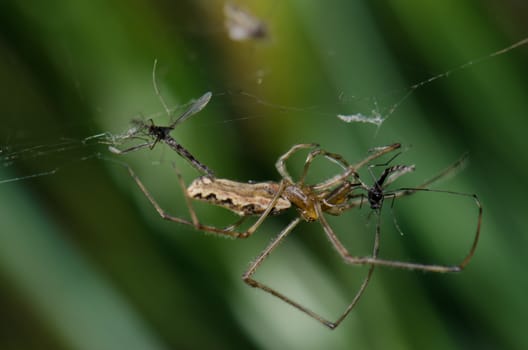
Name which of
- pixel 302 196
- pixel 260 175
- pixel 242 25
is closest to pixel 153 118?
pixel 260 175

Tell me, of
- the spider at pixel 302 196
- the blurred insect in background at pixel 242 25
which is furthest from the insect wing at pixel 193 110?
the blurred insect in background at pixel 242 25

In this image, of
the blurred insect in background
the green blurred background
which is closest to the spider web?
the green blurred background

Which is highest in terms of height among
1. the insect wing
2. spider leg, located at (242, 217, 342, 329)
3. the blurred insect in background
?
the blurred insect in background

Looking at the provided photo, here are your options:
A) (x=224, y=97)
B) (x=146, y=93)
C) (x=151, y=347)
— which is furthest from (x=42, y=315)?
(x=224, y=97)

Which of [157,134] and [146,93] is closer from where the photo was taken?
[157,134]

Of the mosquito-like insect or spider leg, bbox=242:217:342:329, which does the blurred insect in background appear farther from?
spider leg, bbox=242:217:342:329

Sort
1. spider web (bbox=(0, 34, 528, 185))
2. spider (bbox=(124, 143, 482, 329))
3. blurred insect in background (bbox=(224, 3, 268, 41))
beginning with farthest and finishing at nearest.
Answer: blurred insect in background (bbox=(224, 3, 268, 41)) → spider web (bbox=(0, 34, 528, 185)) → spider (bbox=(124, 143, 482, 329))

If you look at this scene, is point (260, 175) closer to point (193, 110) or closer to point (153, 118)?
point (153, 118)

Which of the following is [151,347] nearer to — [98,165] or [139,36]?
[98,165]
